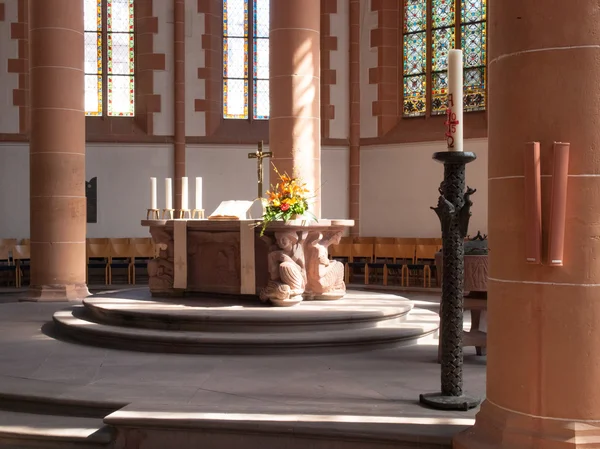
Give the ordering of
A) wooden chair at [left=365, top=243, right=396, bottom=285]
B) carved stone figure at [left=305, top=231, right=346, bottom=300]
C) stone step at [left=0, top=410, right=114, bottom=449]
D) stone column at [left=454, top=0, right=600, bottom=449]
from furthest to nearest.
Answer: wooden chair at [left=365, top=243, right=396, bottom=285], carved stone figure at [left=305, top=231, right=346, bottom=300], stone step at [left=0, top=410, right=114, bottom=449], stone column at [left=454, top=0, right=600, bottom=449]

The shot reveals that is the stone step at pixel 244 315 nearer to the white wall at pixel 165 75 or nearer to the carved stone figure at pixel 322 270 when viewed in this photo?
the carved stone figure at pixel 322 270

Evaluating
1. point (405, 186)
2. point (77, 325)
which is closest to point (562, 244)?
point (77, 325)

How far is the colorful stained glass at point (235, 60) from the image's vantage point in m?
17.9

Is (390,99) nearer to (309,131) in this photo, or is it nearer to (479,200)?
(479,200)

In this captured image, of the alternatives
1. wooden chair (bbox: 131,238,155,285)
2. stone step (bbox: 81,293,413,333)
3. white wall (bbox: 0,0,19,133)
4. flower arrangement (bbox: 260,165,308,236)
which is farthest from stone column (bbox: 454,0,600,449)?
white wall (bbox: 0,0,19,133)

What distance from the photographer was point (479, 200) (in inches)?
622

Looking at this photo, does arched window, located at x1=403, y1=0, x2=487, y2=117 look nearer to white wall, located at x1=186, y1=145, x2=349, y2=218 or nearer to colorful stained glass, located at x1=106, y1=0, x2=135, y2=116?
white wall, located at x1=186, y1=145, x2=349, y2=218

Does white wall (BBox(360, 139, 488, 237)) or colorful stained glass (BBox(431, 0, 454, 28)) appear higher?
colorful stained glass (BBox(431, 0, 454, 28))

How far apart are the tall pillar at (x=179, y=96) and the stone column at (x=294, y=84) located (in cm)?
726

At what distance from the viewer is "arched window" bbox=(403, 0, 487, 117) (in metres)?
16.3

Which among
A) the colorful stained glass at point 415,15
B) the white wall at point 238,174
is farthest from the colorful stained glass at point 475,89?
the white wall at point 238,174

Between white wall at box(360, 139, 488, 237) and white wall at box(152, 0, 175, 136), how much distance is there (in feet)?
14.2

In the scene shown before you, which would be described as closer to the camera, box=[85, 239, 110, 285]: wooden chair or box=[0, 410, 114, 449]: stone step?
box=[0, 410, 114, 449]: stone step

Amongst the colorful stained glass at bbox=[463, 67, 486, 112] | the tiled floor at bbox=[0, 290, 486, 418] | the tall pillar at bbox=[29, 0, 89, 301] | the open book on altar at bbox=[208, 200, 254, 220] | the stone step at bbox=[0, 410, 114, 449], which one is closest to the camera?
the stone step at bbox=[0, 410, 114, 449]
